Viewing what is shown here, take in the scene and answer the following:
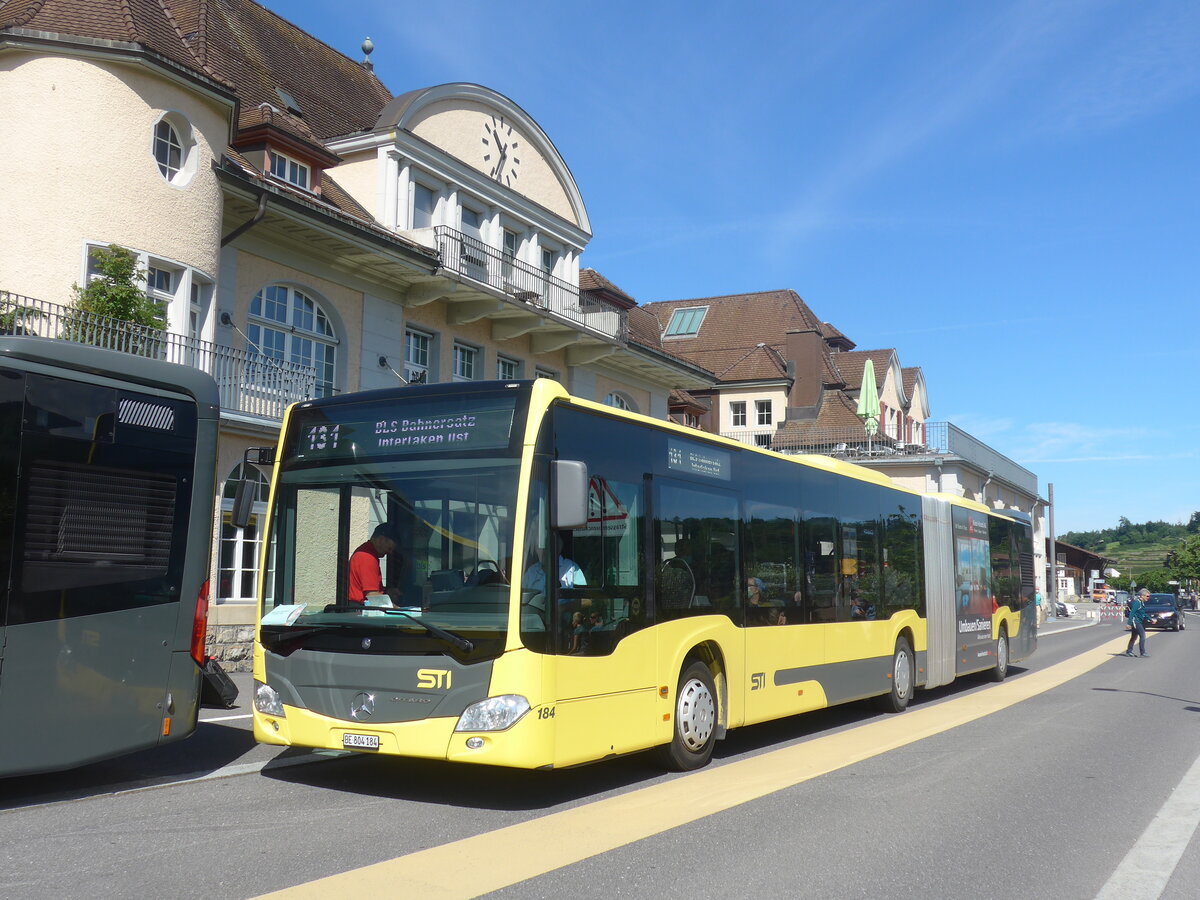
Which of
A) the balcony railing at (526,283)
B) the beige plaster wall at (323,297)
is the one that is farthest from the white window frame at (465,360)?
the beige plaster wall at (323,297)

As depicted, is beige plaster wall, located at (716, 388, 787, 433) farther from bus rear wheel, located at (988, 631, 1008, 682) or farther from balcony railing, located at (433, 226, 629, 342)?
bus rear wheel, located at (988, 631, 1008, 682)

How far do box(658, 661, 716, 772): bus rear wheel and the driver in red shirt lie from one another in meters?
2.61

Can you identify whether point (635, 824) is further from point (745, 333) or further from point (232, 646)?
point (745, 333)

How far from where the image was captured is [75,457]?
7.38 metres

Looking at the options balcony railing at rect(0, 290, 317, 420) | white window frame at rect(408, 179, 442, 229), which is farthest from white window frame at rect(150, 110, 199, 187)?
white window frame at rect(408, 179, 442, 229)

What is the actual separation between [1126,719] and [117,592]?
11270mm

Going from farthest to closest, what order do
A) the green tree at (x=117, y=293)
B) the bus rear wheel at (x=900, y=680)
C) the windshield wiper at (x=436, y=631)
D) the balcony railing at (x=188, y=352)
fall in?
the green tree at (x=117, y=293), the balcony railing at (x=188, y=352), the bus rear wheel at (x=900, y=680), the windshield wiper at (x=436, y=631)

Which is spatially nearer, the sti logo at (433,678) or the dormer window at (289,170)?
the sti logo at (433,678)

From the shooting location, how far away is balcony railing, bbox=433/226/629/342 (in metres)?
24.0

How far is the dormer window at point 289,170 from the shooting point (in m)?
21.0

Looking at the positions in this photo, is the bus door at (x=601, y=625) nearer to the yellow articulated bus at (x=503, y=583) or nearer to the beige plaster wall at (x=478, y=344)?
the yellow articulated bus at (x=503, y=583)

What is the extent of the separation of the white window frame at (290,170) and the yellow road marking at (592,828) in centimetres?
1484

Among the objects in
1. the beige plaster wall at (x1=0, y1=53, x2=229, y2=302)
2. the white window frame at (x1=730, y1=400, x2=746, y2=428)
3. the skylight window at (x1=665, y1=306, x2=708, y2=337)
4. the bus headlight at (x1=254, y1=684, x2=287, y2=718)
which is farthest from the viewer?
the skylight window at (x1=665, y1=306, x2=708, y2=337)

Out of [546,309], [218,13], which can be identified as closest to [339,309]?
[546,309]
